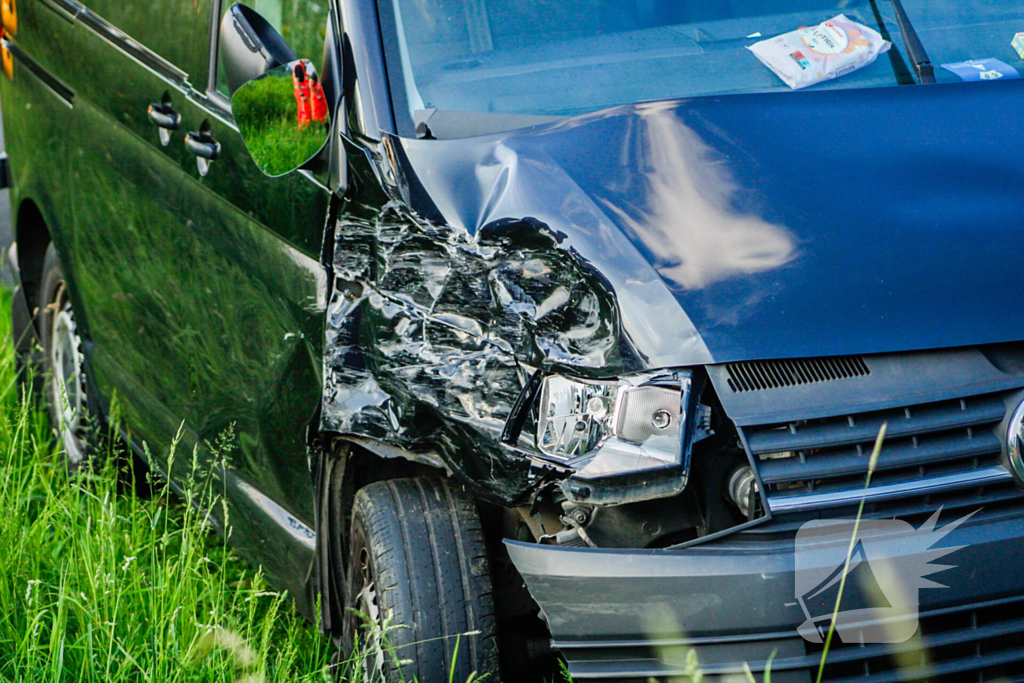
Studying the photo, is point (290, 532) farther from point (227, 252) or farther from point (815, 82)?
point (815, 82)

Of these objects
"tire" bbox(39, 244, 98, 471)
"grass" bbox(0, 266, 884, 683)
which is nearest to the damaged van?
"grass" bbox(0, 266, 884, 683)

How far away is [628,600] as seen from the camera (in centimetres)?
185

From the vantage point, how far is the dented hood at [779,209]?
191 cm

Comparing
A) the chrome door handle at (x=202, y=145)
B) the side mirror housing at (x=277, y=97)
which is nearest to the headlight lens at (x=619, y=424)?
the side mirror housing at (x=277, y=97)

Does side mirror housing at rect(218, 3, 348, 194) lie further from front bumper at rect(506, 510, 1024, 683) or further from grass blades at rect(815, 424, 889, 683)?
grass blades at rect(815, 424, 889, 683)

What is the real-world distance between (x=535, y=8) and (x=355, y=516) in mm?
1154

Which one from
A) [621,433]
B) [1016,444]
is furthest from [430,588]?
[1016,444]

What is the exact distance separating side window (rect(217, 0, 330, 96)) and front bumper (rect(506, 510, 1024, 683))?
1.33 m

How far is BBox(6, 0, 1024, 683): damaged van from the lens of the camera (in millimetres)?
1848

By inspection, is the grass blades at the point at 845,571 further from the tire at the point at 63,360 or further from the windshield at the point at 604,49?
the tire at the point at 63,360

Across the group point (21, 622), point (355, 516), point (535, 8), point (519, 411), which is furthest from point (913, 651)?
point (21, 622)

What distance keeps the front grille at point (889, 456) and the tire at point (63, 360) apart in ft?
9.50

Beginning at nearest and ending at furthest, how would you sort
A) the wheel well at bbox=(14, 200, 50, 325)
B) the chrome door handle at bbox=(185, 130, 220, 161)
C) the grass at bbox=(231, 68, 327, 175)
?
the grass at bbox=(231, 68, 327, 175), the chrome door handle at bbox=(185, 130, 220, 161), the wheel well at bbox=(14, 200, 50, 325)

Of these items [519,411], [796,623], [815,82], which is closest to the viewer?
[796,623]
